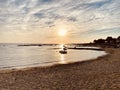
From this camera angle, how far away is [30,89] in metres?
15.1

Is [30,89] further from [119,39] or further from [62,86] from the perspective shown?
[119,39]

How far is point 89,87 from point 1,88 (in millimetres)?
7045

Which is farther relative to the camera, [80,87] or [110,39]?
[110,39]

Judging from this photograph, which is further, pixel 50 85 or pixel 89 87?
pixel 50 85

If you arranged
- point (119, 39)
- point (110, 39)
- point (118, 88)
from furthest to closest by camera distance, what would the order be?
point (110, 39)
point (119, 39)
point (118, 88)

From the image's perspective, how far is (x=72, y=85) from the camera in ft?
52.9

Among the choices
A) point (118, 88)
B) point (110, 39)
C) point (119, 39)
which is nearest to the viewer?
point (118, 88)

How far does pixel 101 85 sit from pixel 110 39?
19002cm

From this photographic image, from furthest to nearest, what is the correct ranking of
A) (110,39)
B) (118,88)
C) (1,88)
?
1. (110,39)
2. (1,88)
3. (118,88)

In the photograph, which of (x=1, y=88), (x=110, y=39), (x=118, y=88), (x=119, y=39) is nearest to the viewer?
(x=118, y=88)

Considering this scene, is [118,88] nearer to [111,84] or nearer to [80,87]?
[111,84]

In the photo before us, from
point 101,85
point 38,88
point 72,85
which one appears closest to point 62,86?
point 72,85

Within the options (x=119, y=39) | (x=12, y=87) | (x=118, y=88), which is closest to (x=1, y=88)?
(x=12, y=87)

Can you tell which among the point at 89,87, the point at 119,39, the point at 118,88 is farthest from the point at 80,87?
the point at 119,39
